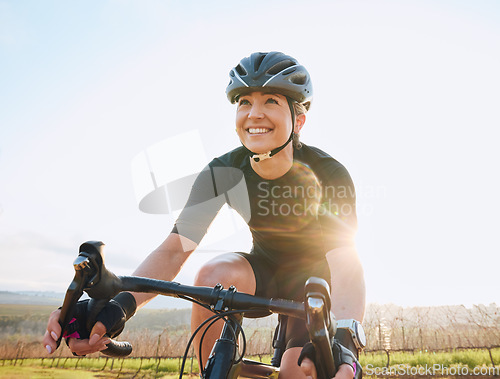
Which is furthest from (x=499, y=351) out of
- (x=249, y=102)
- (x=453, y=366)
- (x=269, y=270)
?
(x=249, y=102)

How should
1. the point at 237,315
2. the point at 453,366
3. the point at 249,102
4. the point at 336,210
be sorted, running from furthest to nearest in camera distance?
the point at 453,366
the point at 249,102
the point at 336,210
the point at 237,315

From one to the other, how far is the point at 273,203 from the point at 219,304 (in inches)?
60.8

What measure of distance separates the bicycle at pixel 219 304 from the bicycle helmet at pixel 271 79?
1461 millimetres

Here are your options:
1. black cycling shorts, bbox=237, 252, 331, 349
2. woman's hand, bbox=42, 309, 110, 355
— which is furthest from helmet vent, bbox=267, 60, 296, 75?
woman's hand, bbox=42, 309, 110, 355

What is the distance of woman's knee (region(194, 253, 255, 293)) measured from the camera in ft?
7.91

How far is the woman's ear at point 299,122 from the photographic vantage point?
3.23m

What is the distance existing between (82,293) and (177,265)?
1042 millimetres

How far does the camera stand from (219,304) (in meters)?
1.65

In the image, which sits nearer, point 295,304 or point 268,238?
point 295,304

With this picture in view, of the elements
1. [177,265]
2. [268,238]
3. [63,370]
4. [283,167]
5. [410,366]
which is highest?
[283,167]

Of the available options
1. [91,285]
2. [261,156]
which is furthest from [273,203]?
[91,285]

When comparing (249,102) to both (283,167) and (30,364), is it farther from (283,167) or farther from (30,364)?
(30,364)

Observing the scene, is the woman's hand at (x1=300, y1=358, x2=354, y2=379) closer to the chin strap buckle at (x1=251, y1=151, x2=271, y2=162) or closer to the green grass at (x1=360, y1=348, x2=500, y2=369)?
the chin strap buckle at (x1=251, y1=151, x2=271, y2=162)

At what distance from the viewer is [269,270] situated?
120 inches
